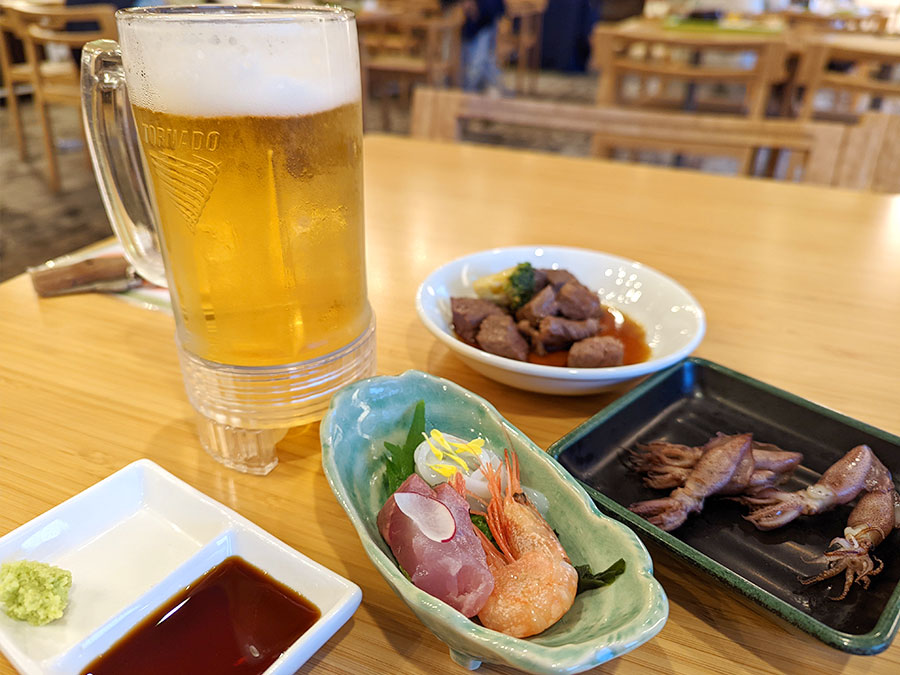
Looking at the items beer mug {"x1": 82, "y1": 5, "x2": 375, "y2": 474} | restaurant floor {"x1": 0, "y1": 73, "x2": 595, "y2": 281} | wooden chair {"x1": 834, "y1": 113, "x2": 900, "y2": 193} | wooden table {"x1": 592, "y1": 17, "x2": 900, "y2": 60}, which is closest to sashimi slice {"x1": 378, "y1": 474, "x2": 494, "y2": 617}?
beer mug {"x1": 82, "y1": 5, "x2": 375, "y2": 474}

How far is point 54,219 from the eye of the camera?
3.99 m

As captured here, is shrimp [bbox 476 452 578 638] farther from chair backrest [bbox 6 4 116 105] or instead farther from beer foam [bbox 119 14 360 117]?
chair backrest [bbox 6 4 116 105]

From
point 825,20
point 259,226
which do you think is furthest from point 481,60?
point 259,226

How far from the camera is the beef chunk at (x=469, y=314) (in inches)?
38.0

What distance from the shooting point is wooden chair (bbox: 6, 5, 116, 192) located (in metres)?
3.72

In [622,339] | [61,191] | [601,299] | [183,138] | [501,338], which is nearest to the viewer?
[183,138]

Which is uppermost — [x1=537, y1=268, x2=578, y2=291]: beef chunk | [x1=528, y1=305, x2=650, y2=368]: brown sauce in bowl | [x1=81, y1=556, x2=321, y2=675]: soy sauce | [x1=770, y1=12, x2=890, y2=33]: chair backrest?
[x1=770, y1=12, x2=890, y2=33]: chair backrest

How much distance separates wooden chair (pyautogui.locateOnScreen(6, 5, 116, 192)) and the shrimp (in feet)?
12.5

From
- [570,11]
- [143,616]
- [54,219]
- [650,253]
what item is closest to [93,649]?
[143,616]

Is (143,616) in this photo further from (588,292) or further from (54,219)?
(54,219)

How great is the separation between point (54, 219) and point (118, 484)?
398 cm

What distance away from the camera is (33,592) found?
56 centimetres

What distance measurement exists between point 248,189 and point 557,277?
0.55 m

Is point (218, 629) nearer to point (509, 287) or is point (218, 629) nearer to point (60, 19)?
point (509, 287)
